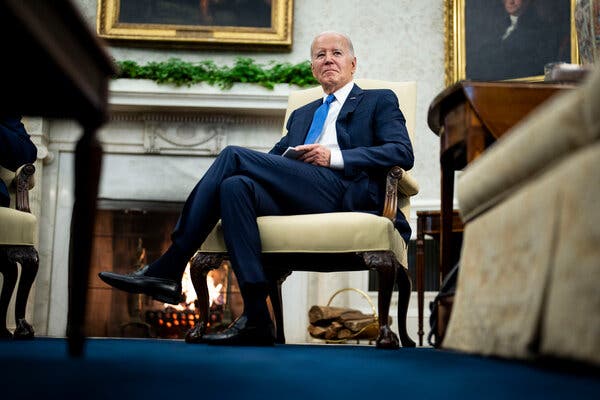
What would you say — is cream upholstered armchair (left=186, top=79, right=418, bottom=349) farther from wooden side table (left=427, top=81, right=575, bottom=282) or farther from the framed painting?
the framed painting

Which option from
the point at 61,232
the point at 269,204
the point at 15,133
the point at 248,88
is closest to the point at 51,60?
the point at 269,204

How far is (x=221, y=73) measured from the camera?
544cm

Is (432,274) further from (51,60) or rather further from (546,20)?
(51,60)

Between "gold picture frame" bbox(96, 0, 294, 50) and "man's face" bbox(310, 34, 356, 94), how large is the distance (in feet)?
7.73

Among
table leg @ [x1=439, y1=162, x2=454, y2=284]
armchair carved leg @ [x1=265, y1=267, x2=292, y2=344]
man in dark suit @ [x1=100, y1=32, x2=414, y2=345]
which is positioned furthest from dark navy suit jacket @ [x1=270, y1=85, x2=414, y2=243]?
armchair carved leg @ [x1=265, y1=267, x2=292, y2=344]

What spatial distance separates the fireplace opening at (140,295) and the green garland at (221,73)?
3.24 feet

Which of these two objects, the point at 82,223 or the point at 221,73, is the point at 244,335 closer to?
the point at 82,223

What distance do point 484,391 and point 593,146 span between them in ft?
1.34

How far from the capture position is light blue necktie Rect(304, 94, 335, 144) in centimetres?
317

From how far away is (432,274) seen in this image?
5348 mm

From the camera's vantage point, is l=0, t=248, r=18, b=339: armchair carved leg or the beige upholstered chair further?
l=0, t=248, r=18, b=339: armchair carved leg

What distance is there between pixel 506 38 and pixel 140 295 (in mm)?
3339

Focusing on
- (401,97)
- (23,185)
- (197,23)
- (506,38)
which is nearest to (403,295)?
(401,97)

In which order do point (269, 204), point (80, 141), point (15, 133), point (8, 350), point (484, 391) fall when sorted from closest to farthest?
point (484, 391) < point (80, 141) < point (8, 350) < point (269, 204) < point (15, 133)
